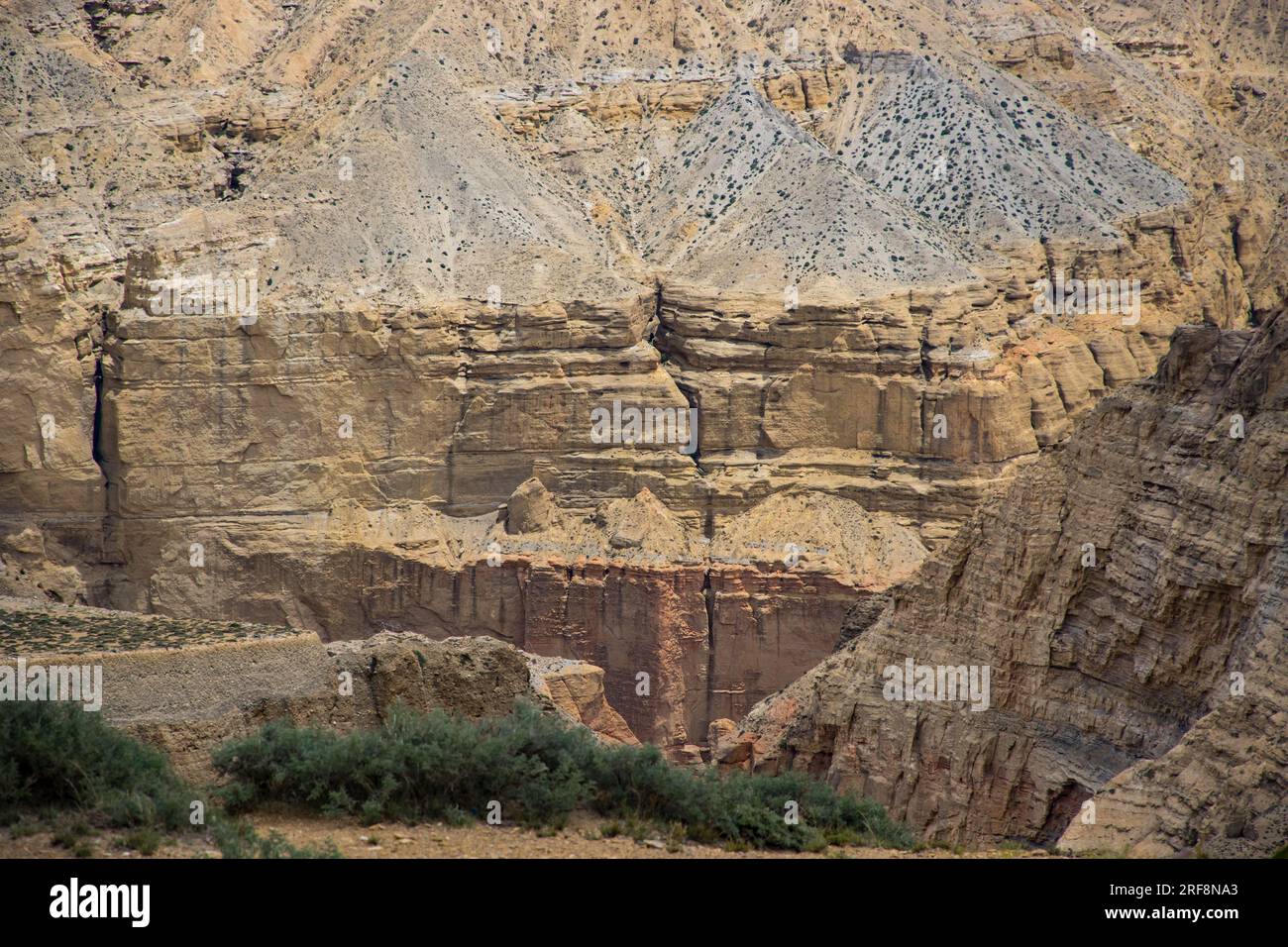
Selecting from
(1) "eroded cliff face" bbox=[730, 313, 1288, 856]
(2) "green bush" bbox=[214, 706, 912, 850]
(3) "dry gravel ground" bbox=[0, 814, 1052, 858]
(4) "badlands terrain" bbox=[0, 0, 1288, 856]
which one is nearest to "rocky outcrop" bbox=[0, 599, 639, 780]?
(2) "green bush" bbox=[214, 706, 912, 850]

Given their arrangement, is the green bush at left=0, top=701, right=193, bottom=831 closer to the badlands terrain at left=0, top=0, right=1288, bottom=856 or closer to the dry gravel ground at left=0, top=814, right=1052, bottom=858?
the dry gravel ground at left=0, top=814, right=1052, bottom=858

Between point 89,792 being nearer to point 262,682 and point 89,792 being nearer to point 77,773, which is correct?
point 77,773

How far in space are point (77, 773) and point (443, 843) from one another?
5.53 meters

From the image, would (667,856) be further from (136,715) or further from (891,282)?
(891,282)

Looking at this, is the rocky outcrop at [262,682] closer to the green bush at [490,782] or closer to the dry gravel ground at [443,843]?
the green bush at [490,782]

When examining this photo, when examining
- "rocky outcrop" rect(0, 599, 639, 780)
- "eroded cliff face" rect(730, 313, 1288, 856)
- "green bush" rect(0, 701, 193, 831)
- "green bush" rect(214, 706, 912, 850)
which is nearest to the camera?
"green bush" rect(0, 701, 193, 831)

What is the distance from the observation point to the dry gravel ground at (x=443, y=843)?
108ft

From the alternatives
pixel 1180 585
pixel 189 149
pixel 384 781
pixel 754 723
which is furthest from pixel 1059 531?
pixel 189 149

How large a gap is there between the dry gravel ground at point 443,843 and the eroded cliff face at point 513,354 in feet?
159

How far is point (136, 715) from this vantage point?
1724 inches

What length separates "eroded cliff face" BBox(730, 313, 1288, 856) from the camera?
38562mm

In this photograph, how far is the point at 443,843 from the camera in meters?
34.4

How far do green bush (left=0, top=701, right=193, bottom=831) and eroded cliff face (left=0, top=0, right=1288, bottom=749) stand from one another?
159 ft

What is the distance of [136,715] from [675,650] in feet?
143
